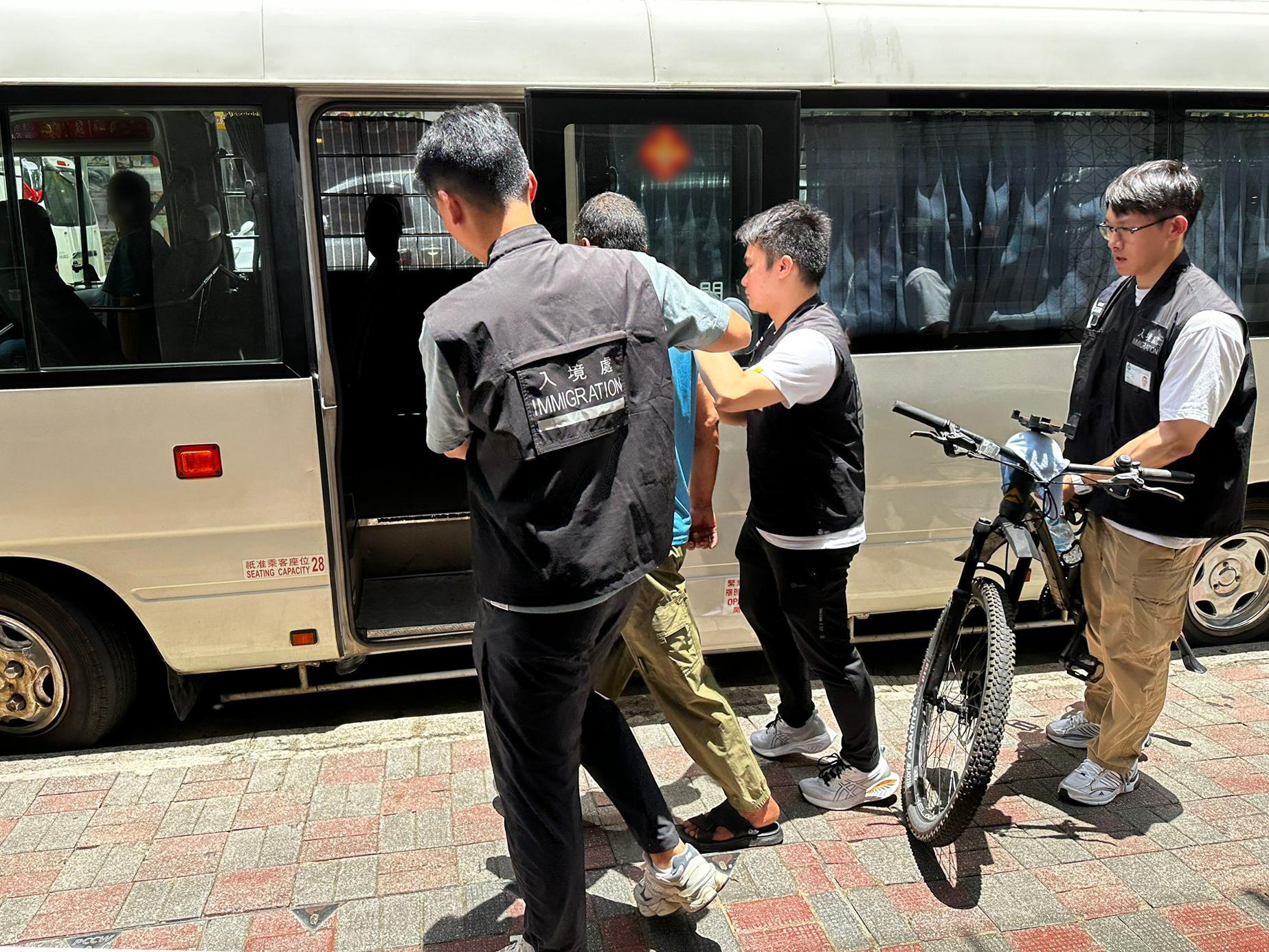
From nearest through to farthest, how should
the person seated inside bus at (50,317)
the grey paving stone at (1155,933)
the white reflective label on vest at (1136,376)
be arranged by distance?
the grey paving stone at (1155,933) → the white reflective label on vest at (1136,376) → the person seated inside bus at (50,317)

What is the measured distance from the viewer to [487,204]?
2240mm

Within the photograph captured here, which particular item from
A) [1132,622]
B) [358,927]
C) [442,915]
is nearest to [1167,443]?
[1132,622]

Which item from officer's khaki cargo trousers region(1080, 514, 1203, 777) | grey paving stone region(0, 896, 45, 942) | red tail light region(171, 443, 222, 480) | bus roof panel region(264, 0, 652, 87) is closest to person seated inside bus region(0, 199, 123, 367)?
red tail light region(171, 443, 222, 480)

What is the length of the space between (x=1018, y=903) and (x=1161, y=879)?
0.49 m

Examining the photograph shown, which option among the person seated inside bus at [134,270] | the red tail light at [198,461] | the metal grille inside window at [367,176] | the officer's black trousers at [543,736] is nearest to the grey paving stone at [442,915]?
the officer's black trousers at [543,736]

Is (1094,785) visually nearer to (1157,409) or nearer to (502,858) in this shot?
(1157,409)

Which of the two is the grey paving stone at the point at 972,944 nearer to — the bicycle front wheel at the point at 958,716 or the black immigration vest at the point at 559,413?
the bicycle front wheel at the point at 958,716

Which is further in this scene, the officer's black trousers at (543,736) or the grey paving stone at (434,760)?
the grey paving stone at (434,760)

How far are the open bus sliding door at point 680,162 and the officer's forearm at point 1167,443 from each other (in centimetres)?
157

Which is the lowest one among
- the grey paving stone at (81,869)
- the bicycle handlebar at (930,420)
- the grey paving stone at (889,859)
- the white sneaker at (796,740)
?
the grey paving stone at (889,859)

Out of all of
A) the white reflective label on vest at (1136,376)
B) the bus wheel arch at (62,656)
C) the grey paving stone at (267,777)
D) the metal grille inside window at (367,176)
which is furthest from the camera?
the metal grille inside window at (367,176)

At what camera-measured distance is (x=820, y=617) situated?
3.35 metres

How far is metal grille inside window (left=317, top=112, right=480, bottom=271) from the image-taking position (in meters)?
5.24

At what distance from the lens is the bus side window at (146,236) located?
3650 mm
